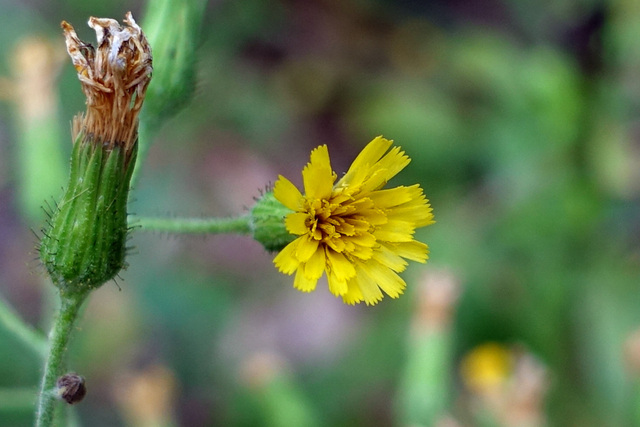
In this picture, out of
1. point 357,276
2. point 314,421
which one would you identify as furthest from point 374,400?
point 357,276

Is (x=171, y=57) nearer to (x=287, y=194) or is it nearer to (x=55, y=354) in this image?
(x=287, y=194)

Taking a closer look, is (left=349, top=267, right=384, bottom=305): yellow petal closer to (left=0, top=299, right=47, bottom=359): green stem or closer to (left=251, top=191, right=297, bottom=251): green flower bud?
(left=251, top=191, right=297, bottom=251): green flower bud

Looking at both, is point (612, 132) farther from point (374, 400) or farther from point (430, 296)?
point (374, 400)

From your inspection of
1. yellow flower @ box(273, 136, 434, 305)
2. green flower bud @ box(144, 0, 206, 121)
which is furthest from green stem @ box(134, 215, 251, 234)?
green flower bud @ box(144, 0, 206, 121)

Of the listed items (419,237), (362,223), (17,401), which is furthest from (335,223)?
(419,237)

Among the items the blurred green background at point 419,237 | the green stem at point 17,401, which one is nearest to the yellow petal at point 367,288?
the green stem at point 17,401

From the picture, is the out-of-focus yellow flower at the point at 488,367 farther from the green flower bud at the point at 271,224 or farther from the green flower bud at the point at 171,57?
the green flower bud at the point at 171,57
